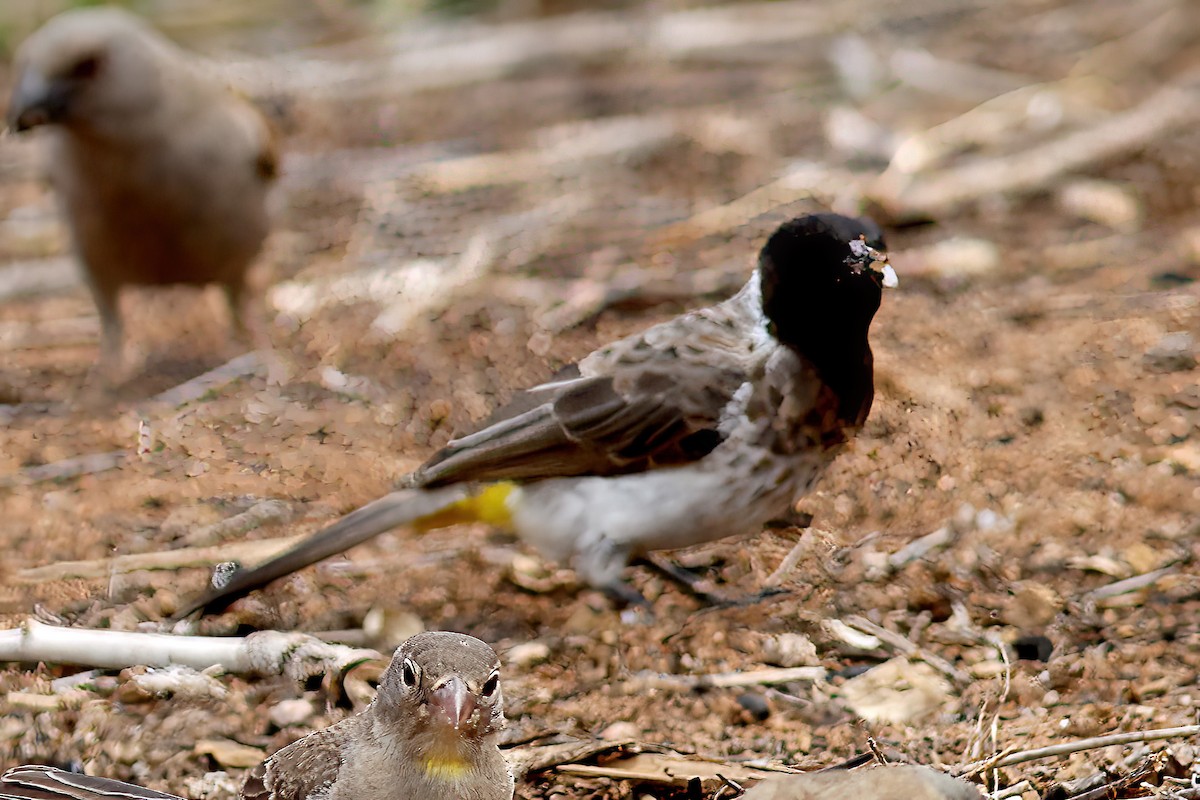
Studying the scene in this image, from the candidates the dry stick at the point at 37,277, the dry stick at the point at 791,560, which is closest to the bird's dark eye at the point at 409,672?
the dry stick at the point at 791,560

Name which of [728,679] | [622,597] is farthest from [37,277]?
[728,679]

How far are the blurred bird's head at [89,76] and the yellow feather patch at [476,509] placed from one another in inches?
104

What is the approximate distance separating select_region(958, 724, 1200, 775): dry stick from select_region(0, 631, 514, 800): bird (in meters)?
1.05

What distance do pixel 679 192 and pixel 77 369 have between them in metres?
3.24

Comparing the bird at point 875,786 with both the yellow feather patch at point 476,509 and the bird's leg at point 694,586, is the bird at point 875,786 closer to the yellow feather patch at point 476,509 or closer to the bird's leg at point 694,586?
the bird's leg at point 694,586

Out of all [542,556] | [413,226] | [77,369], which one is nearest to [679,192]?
[413,226]

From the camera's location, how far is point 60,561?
4.46 m

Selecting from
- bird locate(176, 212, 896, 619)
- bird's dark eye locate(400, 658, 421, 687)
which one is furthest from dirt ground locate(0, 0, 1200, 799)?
bird's dark eye locate(400, 658, 421, 687)

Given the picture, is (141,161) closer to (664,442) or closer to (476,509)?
(476,509)

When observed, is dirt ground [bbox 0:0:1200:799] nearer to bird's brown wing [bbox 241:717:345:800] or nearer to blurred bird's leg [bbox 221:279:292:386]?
blurred bird's leg [bbox 221:279:292:386]

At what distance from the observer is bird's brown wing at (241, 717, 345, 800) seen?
2.99m

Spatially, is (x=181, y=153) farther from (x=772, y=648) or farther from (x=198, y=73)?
(x=772, y=648)

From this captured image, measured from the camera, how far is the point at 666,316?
20.1 feet

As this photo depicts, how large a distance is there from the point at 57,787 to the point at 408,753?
715 millimetres
